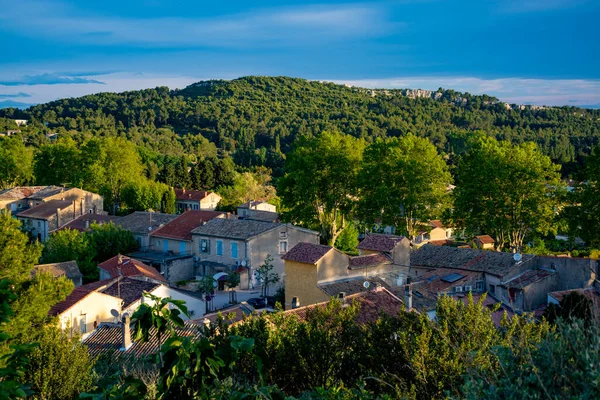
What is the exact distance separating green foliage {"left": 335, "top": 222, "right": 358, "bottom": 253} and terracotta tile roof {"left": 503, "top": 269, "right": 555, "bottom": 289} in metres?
21.1

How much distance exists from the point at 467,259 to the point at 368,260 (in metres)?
5.16

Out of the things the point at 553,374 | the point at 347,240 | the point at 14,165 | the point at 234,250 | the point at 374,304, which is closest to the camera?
the point at 553,374

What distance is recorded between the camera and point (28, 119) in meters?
147

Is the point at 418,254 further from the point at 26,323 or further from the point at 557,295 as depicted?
the point at 26,323

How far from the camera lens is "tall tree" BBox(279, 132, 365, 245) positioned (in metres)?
44.1

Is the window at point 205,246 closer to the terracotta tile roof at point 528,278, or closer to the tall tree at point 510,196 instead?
the tall tree at point 510,196

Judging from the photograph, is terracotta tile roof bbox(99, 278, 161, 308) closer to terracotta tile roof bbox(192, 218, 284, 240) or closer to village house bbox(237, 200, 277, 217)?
terracotta tile roof bbox(192, 218, 284, 240)

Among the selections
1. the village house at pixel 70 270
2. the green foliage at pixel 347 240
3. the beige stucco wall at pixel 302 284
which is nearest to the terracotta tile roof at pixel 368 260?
the beige stucco wall at pixel 302 284

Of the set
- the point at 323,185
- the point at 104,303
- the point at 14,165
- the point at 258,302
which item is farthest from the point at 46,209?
the point at 104,303

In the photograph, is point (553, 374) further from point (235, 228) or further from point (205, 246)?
point (205, 246)

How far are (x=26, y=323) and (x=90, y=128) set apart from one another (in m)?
112

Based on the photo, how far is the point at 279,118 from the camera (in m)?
145

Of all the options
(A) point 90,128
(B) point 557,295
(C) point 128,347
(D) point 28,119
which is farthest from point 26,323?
(D) point 28,119

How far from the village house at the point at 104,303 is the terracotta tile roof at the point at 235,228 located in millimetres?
9915
